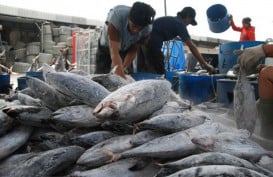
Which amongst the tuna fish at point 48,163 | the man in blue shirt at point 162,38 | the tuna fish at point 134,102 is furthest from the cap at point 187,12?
the tuna fish at point 48,163

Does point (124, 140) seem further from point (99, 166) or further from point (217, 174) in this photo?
point (217, 174)

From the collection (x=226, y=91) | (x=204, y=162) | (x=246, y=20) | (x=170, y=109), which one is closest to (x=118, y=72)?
(x=170, y=109)

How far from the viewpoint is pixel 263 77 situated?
2865 mm

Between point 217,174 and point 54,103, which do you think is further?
point 54,103

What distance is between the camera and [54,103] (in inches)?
83.4

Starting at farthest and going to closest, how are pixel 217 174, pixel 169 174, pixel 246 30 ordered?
1. pixel 246 30
2. pixel 169 174
3. pixel 217 174

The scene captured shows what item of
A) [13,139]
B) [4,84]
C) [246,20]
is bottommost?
[4,84]

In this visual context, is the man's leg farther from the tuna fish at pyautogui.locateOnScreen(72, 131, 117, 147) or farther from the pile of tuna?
the tuna fish at pyautogui.locateOnScreen(72, 131, 117, 147)

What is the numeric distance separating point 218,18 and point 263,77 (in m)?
4.75

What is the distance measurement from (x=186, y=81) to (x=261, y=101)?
8.99ft

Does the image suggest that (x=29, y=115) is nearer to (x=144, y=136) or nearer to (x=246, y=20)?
(x=144, y=136)

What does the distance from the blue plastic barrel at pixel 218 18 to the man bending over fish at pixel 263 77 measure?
4324 mm

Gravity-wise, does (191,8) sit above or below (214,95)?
above

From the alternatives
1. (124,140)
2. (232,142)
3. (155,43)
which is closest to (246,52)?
(232,142)
